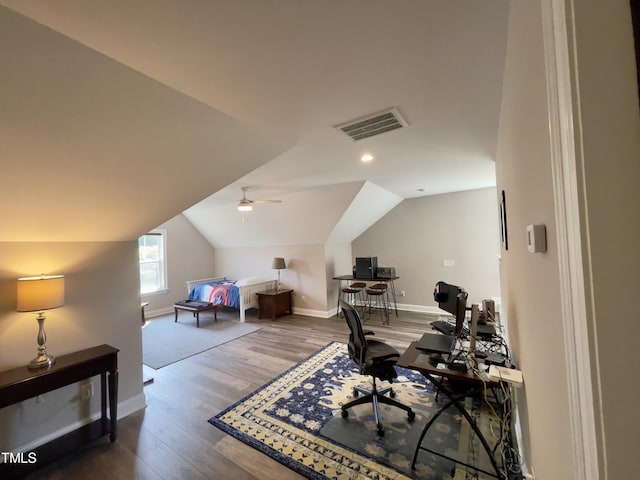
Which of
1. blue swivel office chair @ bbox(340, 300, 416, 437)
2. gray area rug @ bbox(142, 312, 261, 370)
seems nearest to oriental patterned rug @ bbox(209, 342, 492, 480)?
blue swivel office chair @ bbox(340, 300, 416, 437)

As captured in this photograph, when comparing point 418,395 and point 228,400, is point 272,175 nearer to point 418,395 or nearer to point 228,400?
point 228,400

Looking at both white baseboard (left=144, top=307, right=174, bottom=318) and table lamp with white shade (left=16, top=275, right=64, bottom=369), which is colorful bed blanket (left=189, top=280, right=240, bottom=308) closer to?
white baseboard (left=144, top=307, right=174, bottom=318)

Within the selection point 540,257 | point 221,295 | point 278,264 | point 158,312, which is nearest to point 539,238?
point 540,257

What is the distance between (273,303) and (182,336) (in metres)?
1.76

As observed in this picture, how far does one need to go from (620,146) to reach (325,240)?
16.7ft

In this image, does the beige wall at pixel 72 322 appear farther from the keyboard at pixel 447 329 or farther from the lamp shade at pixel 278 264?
the lamp shade at pixel 278 264

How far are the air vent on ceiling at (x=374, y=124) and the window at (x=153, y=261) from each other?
230 inches

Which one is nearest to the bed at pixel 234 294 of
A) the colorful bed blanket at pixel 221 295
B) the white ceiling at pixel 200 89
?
the colorful bed blanket at pixel 221 295

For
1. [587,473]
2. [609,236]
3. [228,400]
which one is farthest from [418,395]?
[609,236]

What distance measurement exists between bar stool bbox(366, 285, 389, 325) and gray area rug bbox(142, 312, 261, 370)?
96.2 inches

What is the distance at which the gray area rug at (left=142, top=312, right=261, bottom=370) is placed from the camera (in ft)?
12.5

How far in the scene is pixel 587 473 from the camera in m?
0.48

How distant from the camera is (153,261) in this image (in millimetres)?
6285

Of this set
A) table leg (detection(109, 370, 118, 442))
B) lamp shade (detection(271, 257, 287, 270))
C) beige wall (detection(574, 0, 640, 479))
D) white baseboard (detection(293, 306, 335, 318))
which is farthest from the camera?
lamp shade (detection(271, 257, 287, 270))
